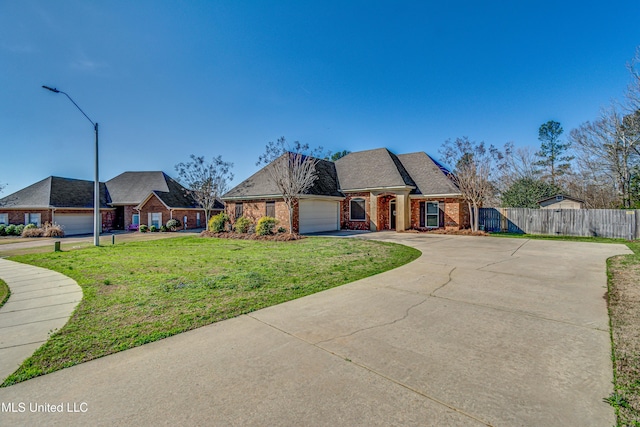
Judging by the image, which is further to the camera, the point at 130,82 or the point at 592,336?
the point at 130,82

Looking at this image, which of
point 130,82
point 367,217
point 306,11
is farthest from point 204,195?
point 306,11

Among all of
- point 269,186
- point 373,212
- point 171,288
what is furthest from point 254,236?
point 171,288

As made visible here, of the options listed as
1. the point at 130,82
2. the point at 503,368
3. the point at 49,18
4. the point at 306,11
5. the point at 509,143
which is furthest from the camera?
the point at 509,143

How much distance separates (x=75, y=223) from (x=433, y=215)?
32.0 metres

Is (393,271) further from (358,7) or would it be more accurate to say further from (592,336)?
(358,7)

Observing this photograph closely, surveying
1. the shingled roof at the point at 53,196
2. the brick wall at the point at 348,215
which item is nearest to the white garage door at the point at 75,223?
the shingled roof at the point at 53,196

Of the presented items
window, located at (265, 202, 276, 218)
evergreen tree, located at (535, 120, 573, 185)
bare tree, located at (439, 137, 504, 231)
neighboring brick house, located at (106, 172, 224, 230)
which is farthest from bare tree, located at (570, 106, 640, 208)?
neighboring brick house, located at (106, 172, 224, 230)

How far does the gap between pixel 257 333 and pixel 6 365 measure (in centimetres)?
269

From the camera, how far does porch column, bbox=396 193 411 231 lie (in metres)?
19.4

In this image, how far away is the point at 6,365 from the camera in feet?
9.89

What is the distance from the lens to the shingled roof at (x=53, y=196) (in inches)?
957

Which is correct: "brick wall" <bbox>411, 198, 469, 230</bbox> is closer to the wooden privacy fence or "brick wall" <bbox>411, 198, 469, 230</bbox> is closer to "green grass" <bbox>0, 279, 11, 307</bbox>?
the wooden privacy fence

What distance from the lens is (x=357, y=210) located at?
70.7 feet

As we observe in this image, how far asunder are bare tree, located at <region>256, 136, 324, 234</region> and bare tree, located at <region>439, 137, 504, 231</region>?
9.51 meters
